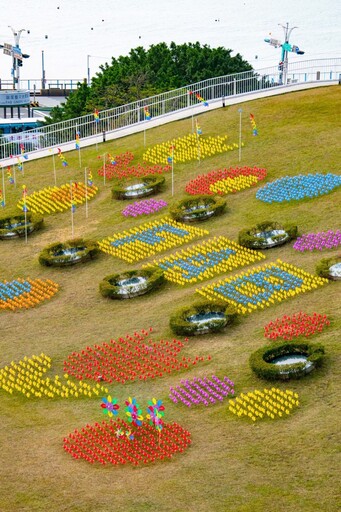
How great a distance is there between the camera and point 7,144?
7262 cm

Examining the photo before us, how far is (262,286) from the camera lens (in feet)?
161

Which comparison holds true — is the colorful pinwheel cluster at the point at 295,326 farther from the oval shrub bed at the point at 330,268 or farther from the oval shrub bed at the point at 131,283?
the oval shrub bed at the point at 131,283

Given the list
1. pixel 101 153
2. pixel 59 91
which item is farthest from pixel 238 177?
pixel 59 91

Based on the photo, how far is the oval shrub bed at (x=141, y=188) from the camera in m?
62.7

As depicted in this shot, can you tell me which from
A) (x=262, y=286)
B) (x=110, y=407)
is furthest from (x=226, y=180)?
(x=110, y=407)

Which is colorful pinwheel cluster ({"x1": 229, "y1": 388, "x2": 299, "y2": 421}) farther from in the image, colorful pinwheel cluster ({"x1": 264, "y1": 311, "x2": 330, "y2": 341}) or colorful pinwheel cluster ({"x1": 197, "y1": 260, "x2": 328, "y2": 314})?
colorful pinwheel cluster ({"x1": 197, "y1": 260, "x2": 328, "y2": 314})

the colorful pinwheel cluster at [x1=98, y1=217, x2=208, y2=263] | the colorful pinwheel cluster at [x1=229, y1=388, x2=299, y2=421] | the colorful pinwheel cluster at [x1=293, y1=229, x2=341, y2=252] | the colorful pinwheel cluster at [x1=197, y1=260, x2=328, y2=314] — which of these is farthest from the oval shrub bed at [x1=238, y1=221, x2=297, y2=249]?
the colorful pinwheel cluster at [x1=229, y1=388, x2=299, y2=421]

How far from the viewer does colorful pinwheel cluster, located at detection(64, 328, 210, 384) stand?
4306 centimetres

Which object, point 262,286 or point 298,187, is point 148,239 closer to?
point 298,187

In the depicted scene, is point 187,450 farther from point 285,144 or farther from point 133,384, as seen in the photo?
point 285,144

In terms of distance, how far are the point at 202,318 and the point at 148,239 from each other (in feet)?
35.1

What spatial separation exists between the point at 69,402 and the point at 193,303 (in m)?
8.64

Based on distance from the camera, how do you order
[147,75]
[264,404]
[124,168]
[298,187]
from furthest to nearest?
[147,75], [124,168], [298,187], [264,404]

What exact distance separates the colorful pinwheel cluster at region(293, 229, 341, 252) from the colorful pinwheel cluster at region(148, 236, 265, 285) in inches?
81.8
